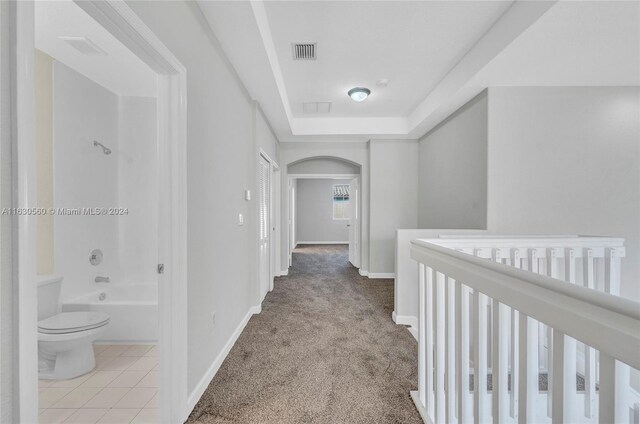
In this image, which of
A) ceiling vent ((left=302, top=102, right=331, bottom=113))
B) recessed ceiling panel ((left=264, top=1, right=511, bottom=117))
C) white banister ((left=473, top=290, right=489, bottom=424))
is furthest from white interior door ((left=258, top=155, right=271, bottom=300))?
white banister ((left=473, top=290, right=489, bottom=424))

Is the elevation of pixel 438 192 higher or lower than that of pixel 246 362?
higher

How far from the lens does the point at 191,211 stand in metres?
1.57

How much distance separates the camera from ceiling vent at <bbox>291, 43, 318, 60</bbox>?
2.38 metres

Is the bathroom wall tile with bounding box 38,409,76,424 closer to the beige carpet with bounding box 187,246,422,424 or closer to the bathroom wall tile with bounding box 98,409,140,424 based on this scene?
the bathroom wall tile with bounding box 98,409,140,424

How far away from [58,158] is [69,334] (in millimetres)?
1544

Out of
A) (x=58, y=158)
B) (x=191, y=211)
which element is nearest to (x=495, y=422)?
(x=191, y=211)

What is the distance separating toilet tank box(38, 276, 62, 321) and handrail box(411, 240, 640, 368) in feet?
9.45

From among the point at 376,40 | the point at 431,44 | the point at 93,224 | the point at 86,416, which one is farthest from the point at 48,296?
the point at 431,44

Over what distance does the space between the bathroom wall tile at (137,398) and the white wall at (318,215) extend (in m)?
7.70

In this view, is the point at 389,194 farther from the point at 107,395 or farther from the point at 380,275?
the point at 107,395

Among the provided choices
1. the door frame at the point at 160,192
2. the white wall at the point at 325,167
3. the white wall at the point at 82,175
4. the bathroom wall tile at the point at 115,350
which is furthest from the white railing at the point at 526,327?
the white wall at the point at 325,167

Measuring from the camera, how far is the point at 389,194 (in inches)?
184

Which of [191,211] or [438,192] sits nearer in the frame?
[191,211]

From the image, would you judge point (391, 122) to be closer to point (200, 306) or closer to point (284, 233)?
point (284, 233)
